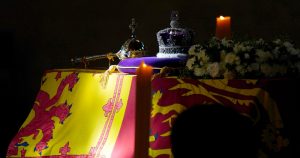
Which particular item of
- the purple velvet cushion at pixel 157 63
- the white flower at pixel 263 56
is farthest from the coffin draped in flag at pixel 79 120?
the white flower at pixel 263 56

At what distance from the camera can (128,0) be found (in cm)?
472

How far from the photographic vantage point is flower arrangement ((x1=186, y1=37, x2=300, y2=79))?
2176 mm

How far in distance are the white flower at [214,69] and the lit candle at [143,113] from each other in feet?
2.03

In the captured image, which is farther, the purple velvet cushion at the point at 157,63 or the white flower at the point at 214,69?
the purple velvet cushion at the point at 157,63

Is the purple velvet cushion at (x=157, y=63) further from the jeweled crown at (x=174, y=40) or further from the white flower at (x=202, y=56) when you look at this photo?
the white flower at (x=202, y=56)

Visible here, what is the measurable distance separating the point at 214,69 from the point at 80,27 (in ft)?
9.70

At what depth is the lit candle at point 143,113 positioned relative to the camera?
5.43 feet

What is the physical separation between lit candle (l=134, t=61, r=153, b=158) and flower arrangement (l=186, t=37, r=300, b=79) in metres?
0.63

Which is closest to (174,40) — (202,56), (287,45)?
(202,56)

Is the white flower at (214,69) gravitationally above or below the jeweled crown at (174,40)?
below

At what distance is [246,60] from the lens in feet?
7.19

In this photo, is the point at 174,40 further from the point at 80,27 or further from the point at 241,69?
the point at 80,27

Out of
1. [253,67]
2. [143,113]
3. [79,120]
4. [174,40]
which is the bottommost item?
[79,120]

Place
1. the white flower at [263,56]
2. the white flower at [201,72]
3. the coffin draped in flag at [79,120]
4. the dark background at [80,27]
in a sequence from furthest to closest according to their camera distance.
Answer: the dark background at [80,27] → the coffin draped in flag at [79,120] → the white flower at [201,72] → the white flower at [263,56]
